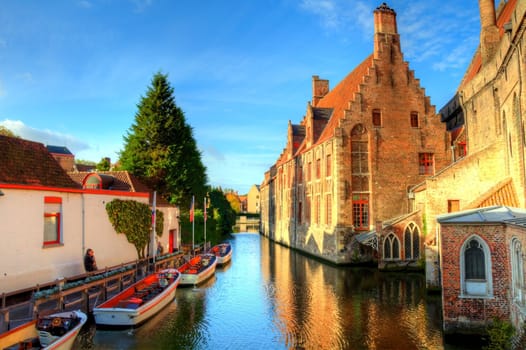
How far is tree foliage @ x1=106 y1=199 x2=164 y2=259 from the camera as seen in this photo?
2043 cm

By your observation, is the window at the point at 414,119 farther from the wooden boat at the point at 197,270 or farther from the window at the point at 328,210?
the wooden boat at the point at 197,270

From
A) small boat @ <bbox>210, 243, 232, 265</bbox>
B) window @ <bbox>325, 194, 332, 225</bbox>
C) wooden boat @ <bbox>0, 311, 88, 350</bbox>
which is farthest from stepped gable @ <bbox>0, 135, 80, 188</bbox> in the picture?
window @ <bbox>325, 194, 332, 225</bbox>

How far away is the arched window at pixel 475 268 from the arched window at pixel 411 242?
13.2 m

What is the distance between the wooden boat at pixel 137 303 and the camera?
43.2 ft

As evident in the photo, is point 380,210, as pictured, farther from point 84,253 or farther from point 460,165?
point 84,253

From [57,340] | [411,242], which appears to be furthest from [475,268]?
[411,242]

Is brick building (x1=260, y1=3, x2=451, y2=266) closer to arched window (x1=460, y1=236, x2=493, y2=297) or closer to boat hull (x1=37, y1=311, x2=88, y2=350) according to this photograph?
arched window (x1=460, y1=236, x2=493, y2=297)

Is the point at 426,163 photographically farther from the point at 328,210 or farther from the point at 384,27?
the point at 384,27

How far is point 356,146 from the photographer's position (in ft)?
95.7

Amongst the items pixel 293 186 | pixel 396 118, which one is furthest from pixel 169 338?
pixel 293 186

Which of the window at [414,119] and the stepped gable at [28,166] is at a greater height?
the window at [414,119]

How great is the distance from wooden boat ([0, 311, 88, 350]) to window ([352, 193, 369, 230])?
20.9m

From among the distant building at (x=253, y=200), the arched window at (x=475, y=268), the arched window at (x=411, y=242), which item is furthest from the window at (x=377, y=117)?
the distant building at (x=253, y=200)

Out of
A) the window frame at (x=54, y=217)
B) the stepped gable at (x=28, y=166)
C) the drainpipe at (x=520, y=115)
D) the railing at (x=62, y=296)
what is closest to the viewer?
the railing at (x=62, y=296)
